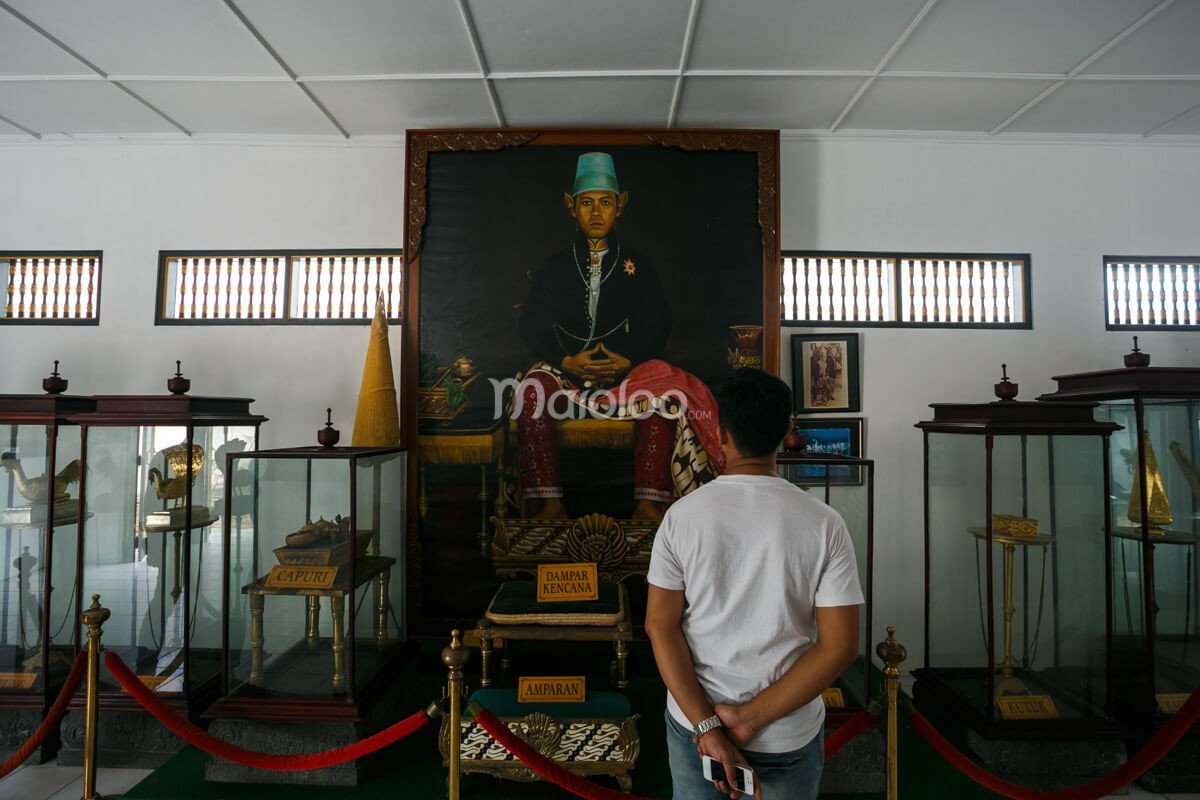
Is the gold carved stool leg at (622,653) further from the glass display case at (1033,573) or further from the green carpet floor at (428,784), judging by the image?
the glass display case at (1033,573)

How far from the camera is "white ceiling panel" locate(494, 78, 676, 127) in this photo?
3.47 meters

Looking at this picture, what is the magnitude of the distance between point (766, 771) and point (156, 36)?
4.19 m

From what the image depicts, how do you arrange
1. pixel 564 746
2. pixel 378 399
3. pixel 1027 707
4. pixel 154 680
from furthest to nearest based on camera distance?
pixel 378 399, pixel 154 680, pixel 1027 707, pixel 564 746

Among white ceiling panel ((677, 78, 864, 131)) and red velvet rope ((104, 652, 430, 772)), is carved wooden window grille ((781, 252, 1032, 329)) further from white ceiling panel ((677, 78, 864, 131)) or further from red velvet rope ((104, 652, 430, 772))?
red velvet rope ((104, 652, 430, 772))

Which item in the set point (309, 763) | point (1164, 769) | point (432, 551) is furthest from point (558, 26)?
point (1164, 769)

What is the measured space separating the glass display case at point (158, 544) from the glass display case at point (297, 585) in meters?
0.29

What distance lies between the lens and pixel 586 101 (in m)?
3.66

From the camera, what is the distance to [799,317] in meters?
4.04

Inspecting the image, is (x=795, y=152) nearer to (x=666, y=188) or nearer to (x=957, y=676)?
(x=666, y=188)

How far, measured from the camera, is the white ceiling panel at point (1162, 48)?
285 centimetres

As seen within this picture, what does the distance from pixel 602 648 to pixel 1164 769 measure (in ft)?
9.44

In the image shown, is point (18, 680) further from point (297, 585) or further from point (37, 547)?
point (297, 585)

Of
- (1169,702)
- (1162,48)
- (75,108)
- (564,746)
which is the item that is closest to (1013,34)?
(1162,48)

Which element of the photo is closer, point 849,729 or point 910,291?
Result: point 849,729
